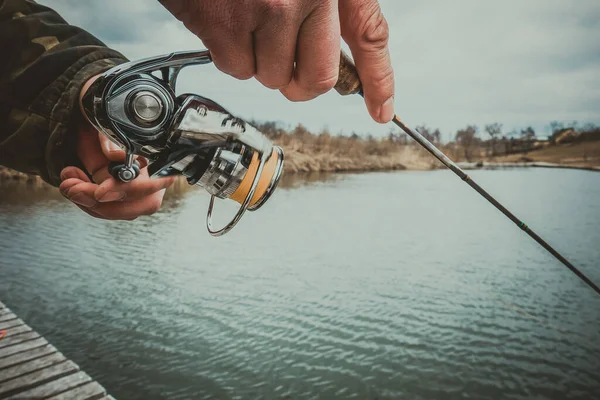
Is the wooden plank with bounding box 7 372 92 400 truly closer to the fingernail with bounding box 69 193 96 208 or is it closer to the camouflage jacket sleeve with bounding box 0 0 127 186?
the camouflage jacket sleeve with bounding box 0 0 127 186

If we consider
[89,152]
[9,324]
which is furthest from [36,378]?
[89,152]

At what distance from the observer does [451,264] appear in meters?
12.2

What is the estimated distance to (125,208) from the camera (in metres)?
1.75

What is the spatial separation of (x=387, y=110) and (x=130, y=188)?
962 mm

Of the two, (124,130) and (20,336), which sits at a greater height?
(124,130)

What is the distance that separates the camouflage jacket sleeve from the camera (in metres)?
1.77

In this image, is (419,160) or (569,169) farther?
(569,169)

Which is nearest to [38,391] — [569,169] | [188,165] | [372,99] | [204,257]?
[188,165]

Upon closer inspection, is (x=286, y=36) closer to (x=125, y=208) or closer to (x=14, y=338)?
(x=125, y=208)

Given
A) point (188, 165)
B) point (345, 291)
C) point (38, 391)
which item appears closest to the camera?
point (188, 165)

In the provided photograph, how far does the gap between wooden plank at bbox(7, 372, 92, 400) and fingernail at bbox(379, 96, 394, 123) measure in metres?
4.17

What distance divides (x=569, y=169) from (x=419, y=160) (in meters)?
21.7

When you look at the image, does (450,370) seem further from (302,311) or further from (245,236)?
(245,236)

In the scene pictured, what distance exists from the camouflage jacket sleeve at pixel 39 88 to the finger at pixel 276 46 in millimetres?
996
